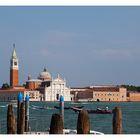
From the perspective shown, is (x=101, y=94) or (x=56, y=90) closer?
(x=56, y=90)

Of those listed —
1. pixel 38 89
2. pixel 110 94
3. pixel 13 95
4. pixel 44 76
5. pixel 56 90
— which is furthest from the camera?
pixel 44 76

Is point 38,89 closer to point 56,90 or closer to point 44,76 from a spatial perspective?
point 56,90

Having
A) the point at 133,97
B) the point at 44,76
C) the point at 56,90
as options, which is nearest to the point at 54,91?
the point at 56,90

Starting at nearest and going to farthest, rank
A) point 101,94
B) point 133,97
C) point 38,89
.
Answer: point 38,89 < point 101,94 < point 133,97

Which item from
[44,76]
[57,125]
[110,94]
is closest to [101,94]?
[110,94]

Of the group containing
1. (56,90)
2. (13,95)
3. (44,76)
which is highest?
(44,76)

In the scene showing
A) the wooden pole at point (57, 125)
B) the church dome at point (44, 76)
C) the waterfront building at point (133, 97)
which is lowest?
the wooden pole at point (57, 125)

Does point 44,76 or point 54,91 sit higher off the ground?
point 44,76

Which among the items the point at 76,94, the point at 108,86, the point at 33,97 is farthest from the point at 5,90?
Result: the point at 108,86

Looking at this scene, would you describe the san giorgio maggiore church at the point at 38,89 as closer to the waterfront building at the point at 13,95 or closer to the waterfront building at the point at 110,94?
the waterfront building at the point at 13,95

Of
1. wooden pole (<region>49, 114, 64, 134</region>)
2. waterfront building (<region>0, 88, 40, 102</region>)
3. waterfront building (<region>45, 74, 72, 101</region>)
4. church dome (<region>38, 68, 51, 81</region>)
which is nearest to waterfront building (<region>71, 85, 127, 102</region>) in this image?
waterfront building (<region>45, 74, 72, 101</region>)

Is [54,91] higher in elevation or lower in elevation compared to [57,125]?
higher

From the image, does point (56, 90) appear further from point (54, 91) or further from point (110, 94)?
point (110, 94)

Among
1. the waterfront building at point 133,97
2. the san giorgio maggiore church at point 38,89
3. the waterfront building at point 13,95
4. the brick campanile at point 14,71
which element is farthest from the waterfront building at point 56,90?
the waterfront building at point 133,97
